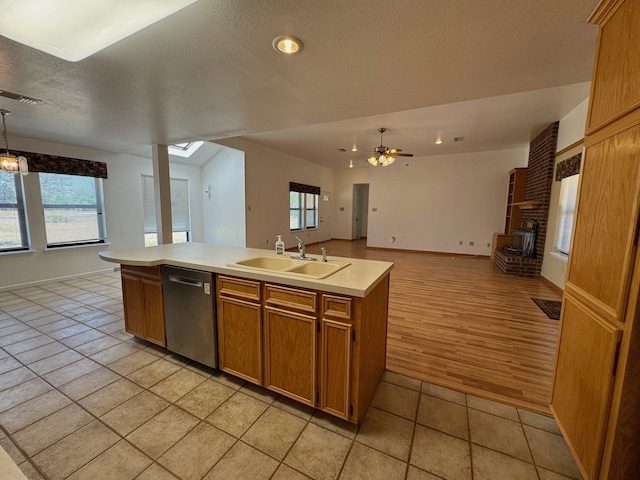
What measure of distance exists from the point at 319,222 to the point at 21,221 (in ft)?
23.2

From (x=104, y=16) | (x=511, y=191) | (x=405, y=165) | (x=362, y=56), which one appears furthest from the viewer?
(x=405, y=165)

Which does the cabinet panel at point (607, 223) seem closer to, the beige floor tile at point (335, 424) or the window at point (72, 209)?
the beige floor tile at point (335, 424)

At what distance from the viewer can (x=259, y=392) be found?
1957 mm

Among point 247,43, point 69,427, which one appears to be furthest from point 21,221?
point 247,43

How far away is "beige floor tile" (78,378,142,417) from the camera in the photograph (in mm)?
1776

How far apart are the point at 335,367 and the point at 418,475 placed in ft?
2.11

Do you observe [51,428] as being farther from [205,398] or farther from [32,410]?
[205,398]

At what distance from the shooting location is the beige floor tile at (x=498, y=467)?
1338 millimetres

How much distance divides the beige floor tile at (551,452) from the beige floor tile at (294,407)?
129 cm

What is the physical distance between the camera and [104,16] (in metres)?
1.45

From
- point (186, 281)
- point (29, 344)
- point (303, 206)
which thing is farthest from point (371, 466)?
point (303, 206)

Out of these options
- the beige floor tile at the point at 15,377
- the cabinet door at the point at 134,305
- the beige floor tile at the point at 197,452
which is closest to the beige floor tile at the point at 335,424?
the beige floor tile at the point at 197,452

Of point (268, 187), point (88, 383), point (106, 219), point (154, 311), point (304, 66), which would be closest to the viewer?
point (304, 66)

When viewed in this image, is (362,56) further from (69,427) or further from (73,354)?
(73,354)
